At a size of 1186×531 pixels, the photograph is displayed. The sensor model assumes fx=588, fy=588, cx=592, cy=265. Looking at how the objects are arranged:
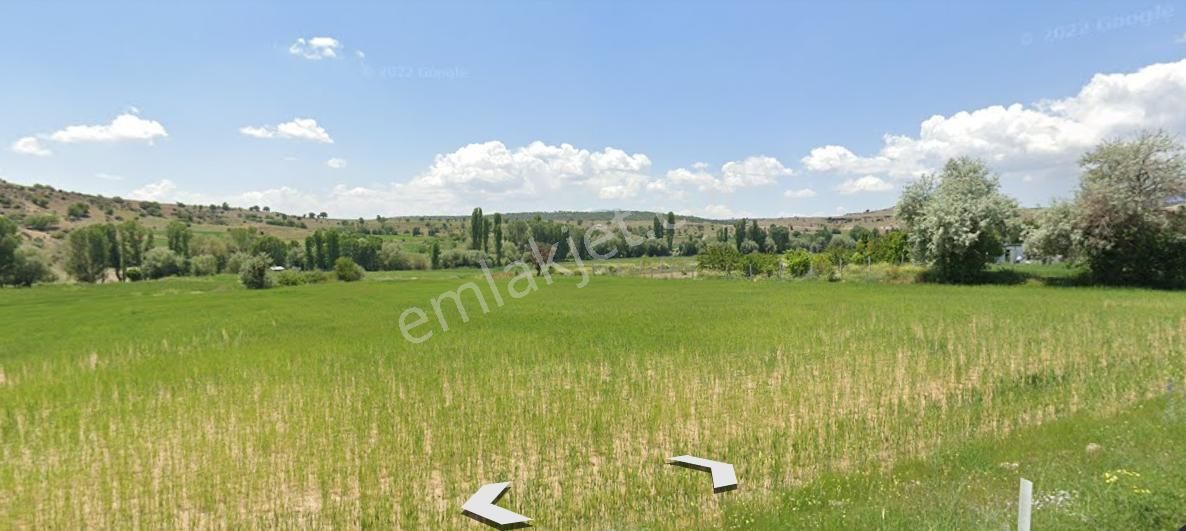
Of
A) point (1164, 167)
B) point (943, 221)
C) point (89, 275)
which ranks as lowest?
point (89, 275)

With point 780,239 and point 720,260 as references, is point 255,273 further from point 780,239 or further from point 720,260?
point 780,239

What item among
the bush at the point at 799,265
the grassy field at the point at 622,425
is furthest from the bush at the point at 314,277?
the bush at the point at 799,265

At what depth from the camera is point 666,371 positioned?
49.1ft

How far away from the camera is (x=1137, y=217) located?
33719 mm

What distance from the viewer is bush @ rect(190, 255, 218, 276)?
91.2m

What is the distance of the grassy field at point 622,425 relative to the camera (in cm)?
713

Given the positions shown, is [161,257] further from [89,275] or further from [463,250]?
[463,250]

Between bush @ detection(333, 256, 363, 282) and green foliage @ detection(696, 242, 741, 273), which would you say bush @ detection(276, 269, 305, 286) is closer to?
bush @ detection(333, 256, 363, 282)

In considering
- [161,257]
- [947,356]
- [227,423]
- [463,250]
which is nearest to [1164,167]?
[947,356]

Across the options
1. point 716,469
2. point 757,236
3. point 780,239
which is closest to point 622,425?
point 716,469

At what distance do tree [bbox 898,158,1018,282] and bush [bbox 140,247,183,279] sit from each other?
100637 mm

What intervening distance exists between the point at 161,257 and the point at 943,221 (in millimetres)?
102892

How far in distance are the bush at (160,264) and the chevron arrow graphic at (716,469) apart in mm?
104936

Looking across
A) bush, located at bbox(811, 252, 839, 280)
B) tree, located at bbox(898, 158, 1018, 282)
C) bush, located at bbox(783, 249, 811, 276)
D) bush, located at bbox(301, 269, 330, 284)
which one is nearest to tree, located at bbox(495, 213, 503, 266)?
bush, located at bbox(301, 269, 330, 284)
